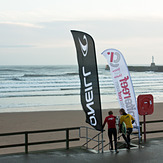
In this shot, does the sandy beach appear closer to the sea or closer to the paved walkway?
the paved walkway

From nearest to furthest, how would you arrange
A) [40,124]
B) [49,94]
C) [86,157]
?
[86,157] < [40,124] < [49,94]

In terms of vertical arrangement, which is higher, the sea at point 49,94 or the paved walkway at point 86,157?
the sea at point 49,94

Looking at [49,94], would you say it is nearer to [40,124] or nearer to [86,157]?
[40,124]

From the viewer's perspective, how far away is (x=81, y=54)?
10281 millimetres

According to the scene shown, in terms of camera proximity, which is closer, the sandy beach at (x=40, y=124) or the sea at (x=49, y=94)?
the sandy beach at (x=40, y=124)

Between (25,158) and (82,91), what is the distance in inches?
108

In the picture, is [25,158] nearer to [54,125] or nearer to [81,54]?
[81,54]

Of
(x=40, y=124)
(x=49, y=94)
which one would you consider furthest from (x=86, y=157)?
(x=49, y=94)

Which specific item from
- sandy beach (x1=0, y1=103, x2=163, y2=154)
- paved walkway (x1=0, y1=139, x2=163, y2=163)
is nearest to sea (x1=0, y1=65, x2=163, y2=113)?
sandy beach (x1=0, y1=103, x2=163, y2=154)

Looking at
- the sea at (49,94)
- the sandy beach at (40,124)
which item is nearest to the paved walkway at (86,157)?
the sandy beach at (40,124)

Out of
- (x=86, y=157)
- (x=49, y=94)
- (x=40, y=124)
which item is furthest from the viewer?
(x=49, y=94)

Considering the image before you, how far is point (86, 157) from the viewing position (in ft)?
31.5

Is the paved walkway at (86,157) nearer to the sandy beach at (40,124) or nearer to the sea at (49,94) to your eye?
the sandy beach at (40,124)

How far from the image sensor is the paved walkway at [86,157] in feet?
30.0
